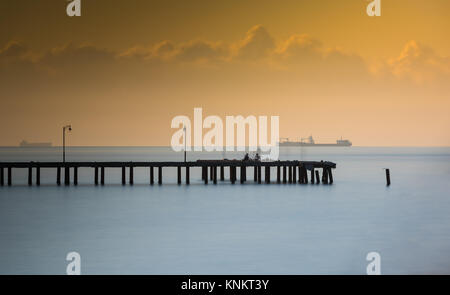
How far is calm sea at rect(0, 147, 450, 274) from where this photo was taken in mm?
25891

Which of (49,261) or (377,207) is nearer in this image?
(49,261)

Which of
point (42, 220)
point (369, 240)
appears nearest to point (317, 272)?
point (369, 240)

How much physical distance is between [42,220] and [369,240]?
19.7 metres

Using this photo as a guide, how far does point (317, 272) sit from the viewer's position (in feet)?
80.3

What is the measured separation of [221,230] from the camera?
118 feet

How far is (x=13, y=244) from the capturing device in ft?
101

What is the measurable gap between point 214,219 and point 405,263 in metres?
16.3

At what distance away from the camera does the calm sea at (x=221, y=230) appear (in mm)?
25891

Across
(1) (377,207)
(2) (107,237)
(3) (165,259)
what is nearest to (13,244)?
(2) (107,237)

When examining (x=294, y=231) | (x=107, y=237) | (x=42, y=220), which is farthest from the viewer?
(x=42, y=220)
